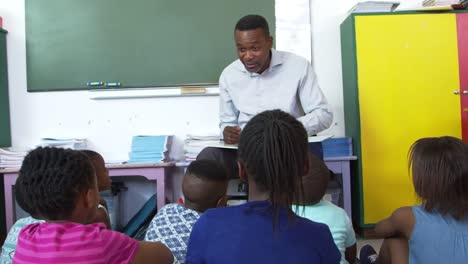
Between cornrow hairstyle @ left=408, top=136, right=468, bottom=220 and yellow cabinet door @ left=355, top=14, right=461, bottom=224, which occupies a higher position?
yellow cabinet door @ left=355, top=14, right=461, bottom=224

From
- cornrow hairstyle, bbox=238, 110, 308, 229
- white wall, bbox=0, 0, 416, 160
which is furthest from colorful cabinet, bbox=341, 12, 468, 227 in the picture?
cornrow hairstyle, bbox=238, 110, 308, 229

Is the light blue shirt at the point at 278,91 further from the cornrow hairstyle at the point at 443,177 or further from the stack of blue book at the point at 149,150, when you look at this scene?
the cornrow hairstyle at the point at 443,177

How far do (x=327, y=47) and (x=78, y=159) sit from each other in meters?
2.55

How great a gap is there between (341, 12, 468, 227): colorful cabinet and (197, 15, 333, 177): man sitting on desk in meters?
0.67

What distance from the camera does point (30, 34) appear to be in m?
3.28

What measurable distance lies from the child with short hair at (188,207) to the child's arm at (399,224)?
22.8 inches

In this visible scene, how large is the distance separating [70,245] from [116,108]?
246 cm

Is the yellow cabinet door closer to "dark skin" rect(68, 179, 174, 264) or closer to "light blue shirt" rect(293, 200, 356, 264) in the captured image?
"light blue shirt" rect(293, 200, 356, 264)

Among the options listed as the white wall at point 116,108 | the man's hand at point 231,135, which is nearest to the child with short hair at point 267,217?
the man's hand at point 231,135

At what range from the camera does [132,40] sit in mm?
3246

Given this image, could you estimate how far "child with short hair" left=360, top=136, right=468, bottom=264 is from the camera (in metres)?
1.19

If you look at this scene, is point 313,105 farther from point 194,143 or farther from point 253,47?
point 194,143

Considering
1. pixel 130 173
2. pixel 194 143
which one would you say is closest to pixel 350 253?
pixel 194 143

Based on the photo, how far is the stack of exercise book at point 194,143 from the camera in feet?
9.64
